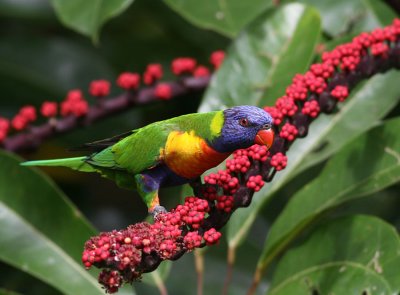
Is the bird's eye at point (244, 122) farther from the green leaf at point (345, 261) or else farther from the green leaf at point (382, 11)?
the green leaf at point (382, 11)

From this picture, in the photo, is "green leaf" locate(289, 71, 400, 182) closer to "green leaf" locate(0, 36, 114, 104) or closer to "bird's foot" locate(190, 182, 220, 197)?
"bird's foot" locate(190, 182, 220, 197)

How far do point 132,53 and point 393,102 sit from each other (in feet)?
5.09

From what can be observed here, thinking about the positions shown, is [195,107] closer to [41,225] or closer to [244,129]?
[41,225]

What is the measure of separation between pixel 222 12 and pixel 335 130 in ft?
2.22

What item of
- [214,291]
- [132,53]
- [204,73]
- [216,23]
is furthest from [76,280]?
[132,53]

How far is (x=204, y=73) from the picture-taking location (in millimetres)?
2732

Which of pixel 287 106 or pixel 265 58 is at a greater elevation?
pixel 287 106

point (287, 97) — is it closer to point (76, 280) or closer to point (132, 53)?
point (76, 280)

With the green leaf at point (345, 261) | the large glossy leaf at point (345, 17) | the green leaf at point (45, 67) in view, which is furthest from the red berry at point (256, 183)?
the green leaf at point (45, 67)

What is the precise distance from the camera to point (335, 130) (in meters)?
2.46

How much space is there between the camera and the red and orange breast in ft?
5.78

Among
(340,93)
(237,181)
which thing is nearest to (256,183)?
(237,181)

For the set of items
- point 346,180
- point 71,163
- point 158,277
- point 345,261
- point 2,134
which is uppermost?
point 71,163

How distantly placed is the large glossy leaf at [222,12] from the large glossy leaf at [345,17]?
242mm
